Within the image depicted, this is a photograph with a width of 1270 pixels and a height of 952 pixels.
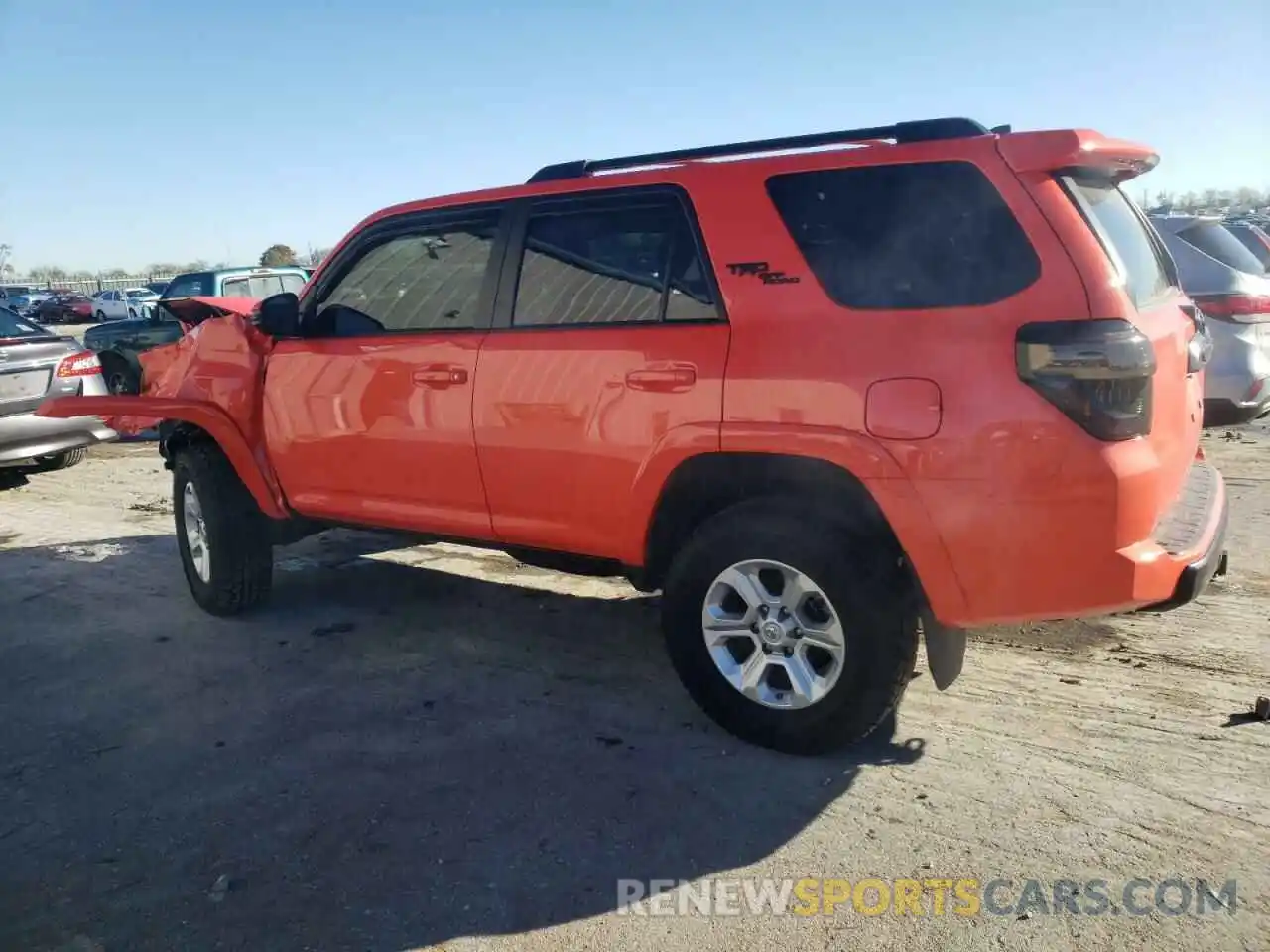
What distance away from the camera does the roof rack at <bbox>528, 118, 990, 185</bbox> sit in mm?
3133

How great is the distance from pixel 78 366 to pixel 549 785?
7523 millimetres

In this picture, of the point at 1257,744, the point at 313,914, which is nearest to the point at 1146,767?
the point at 1257,744

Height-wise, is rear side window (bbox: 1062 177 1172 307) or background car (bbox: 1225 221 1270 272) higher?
background car (bbox: 1225 221 1270 272)

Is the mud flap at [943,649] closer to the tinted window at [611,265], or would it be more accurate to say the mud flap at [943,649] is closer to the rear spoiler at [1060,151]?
the tinted window at [611,265]

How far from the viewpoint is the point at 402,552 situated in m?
6.43

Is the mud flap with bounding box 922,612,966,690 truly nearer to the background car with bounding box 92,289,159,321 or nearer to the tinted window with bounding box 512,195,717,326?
the tinted window with bounding box 512,195,717,326

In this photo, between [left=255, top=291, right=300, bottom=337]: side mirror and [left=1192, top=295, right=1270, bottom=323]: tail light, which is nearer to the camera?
[left=255, top=291, right=300, bottom=337]: side mirror

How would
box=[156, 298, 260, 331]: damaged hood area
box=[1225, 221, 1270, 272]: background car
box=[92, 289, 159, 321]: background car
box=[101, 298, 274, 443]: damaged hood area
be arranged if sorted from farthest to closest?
box=[92, 289, 159, 321]: background car, box=[1225, 221, 1270, 272]: background car, box=[156, 298, 260, 331]: damaged hood area, box=[101, 298, 274, 443]: damaged hood area

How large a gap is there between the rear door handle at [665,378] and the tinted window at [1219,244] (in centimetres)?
518

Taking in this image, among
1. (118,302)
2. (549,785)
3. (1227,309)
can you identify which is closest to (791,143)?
(549,785)

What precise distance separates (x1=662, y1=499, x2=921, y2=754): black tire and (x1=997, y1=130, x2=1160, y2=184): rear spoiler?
120 centimetres

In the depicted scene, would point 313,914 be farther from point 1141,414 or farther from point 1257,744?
point 1257,744

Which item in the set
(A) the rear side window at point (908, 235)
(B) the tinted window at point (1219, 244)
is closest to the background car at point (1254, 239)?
(B) the tinted window at point (1219, 244)

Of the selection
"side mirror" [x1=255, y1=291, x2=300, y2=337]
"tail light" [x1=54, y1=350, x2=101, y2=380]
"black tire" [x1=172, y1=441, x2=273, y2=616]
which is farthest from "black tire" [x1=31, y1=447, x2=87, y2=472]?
"side mirror" [x1=255, y1=291, x2=300, y2=337]
